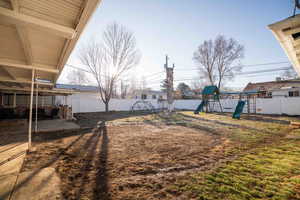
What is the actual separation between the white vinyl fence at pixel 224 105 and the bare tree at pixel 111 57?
2.02 metres

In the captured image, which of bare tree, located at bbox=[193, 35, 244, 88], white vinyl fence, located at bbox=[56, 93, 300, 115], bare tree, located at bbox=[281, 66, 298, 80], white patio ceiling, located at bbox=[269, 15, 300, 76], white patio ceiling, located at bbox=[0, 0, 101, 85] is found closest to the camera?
white patio ceiling, located at bbox=[269, 15, 300, 76]

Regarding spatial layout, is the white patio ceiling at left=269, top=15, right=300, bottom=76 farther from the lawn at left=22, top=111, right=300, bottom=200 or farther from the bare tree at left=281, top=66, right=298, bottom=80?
the bare tree at left=281, top=66, right=298, bottom=80

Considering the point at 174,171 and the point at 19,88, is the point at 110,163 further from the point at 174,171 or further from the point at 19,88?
the point at 19,88

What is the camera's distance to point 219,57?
755 inches

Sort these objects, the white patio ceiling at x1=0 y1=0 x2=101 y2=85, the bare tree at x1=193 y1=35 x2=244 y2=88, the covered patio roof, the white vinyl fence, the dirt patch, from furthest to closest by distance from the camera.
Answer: the bare tree at x1=193 y1=35 x2=244 y2=88 < the white vinyl fence < the covered patio roof < the dirt patch < the white patio ceiling at x1=0 y1=0 x2=101 y2=85

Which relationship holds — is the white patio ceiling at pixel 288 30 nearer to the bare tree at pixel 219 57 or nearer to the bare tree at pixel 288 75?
the bare tree at pixel 219 57

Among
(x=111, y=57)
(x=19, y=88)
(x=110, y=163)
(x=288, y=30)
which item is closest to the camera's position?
(x=288, y=30)

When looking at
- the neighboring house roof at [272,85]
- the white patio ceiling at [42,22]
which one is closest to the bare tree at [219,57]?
the neighboring house roof at [272,85]

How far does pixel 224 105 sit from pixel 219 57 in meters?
8.34

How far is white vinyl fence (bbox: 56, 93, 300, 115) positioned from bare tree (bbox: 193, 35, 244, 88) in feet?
18.7

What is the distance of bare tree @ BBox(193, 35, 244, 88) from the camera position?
18819mm

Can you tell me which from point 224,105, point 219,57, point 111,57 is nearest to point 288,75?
point 219,57

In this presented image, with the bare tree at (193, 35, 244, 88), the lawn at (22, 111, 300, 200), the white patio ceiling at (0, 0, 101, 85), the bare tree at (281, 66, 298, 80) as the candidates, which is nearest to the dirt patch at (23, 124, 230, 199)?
the lawn at (22, 111, 300, 200)

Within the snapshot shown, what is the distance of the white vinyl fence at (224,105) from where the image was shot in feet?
37.2
